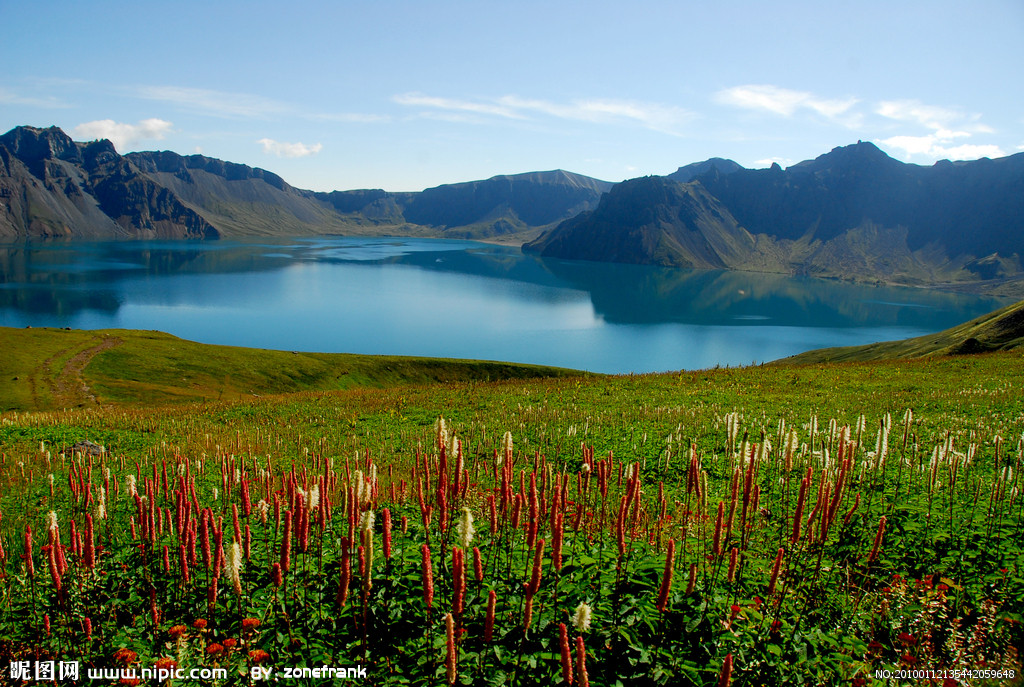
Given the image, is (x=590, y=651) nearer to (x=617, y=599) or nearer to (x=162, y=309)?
(x=617, y=599)

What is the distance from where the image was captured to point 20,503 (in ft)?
38.2

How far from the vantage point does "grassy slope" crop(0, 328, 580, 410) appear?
48719mm

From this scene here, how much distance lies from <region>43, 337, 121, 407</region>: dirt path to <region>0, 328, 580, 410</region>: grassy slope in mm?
68

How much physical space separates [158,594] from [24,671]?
4.91ft

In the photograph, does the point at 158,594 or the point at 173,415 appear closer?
the point at 158,594

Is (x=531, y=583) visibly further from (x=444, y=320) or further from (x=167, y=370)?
(x=444, y=320)

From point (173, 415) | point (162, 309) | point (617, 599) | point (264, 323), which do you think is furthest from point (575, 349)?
point (617, 599)

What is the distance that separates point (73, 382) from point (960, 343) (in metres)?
73.6

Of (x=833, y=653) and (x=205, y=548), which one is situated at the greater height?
(x=205, y=548)

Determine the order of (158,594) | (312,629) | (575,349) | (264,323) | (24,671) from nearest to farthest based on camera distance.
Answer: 1. (24,671)
2. (312,629)
3. (158,594)
4. (575,349)
5. (264,323)

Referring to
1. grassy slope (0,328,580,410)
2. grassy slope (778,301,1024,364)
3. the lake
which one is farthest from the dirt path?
grassy slope (778,301,1024,364)

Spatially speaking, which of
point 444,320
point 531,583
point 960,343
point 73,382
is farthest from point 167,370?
point 444,320

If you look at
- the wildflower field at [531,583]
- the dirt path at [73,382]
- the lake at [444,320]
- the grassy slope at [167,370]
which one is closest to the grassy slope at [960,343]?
the lake at [444,320]

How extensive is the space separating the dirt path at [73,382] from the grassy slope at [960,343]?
67636mm
